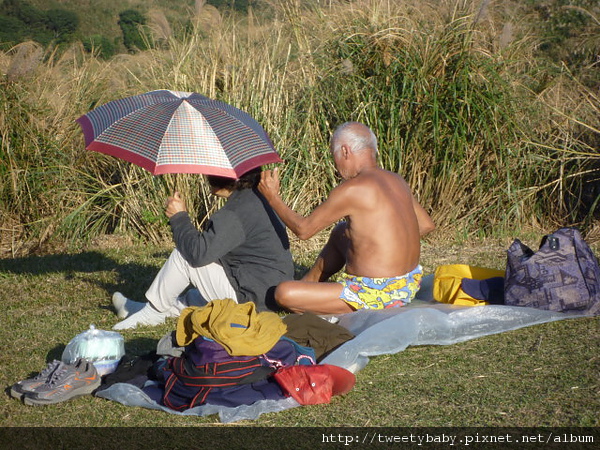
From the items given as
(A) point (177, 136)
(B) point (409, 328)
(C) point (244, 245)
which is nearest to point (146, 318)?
(C) point (244, 245)

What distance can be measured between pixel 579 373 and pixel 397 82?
13.5ft

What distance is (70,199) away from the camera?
7324 mm

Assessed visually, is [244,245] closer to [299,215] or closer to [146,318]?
[299,215]

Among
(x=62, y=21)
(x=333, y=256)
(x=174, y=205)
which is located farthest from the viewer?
(x=62, y=21)

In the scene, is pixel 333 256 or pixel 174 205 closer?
pixel 174 205

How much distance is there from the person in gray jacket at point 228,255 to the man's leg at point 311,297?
0.49ft

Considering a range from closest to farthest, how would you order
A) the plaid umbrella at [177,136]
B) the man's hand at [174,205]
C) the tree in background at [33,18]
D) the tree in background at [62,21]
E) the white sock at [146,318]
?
the plaid umbrella at [177,136], the man's hand at [174,205], the white sock at [146,318], the tree in background at [33,18], the tree in background at [62,21]

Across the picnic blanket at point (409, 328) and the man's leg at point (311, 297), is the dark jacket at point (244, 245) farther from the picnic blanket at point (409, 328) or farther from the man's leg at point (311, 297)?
the picnic blanket at point (409, 328)

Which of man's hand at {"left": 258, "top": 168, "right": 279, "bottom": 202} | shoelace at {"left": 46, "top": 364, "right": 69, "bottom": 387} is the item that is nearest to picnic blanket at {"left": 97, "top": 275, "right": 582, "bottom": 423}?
shoelace at {"left": 46, "top": 364, "right": 69, "bottom": 387}

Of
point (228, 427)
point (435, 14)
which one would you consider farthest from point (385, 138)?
point (228, 427)

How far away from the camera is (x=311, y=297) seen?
4.43m

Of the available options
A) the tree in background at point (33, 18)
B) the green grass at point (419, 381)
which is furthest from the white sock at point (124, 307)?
the tree in background at point (33, 18)

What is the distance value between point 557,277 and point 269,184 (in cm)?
177

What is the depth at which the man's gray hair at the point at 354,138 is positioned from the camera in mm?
4301
